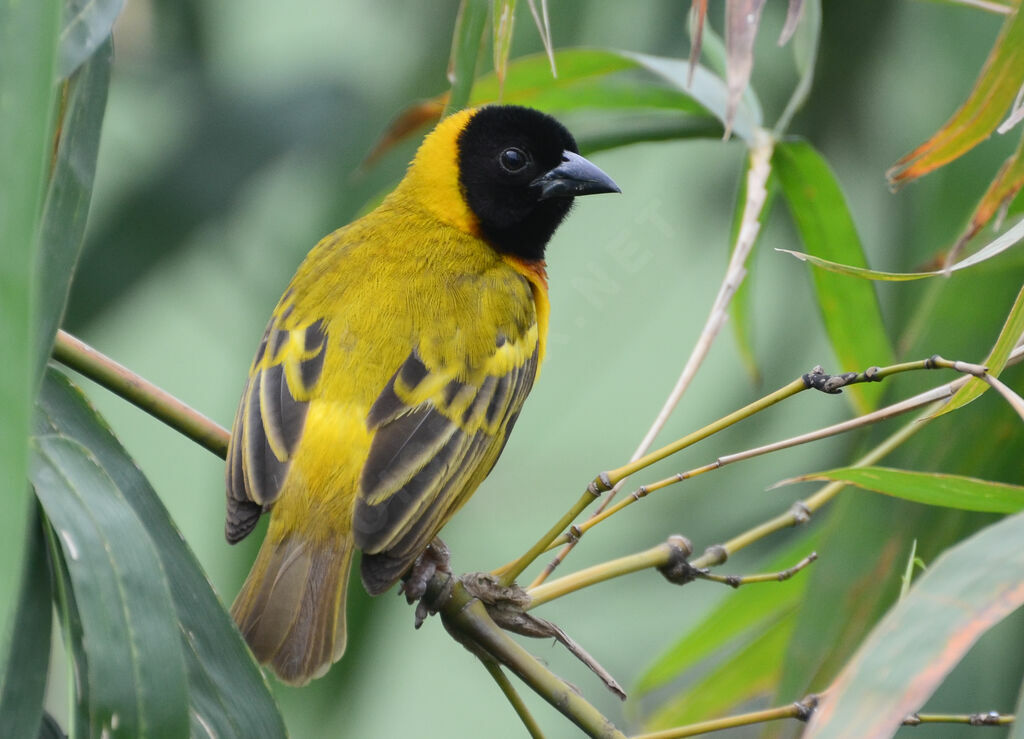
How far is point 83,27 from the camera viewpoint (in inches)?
49.4

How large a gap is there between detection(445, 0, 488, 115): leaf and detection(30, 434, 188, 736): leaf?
0.84 metres

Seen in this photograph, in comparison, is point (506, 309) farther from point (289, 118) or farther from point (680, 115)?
point (289, 118)

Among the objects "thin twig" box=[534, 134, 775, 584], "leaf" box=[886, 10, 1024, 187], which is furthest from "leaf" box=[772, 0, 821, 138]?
"leaf" box=[886, 10, 1024, 187]

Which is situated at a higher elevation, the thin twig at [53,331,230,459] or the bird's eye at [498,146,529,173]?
the bird's eye at [498,146,529,173]

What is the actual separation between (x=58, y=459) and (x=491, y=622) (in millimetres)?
632

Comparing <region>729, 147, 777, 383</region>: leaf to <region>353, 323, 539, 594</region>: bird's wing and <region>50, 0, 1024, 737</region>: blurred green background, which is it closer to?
<region>50, 0, 1024, 737</region>: blurred green background

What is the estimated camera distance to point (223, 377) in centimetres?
640

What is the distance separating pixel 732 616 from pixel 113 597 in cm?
188

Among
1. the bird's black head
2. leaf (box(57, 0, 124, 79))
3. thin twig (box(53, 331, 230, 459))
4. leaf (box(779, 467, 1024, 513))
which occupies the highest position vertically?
leaf (box(57, 0, 124, 79))

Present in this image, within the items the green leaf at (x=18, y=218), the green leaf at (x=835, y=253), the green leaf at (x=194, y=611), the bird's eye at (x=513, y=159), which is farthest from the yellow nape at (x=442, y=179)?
the green leaf at (x=18, y=218)

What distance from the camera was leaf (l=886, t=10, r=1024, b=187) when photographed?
1.78 meters

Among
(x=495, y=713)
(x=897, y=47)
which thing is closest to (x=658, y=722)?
(x=897, y=47)

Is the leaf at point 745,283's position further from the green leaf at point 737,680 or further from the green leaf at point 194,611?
the green leaf at point 194,611

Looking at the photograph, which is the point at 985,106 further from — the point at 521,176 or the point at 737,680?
the point at 737,680
